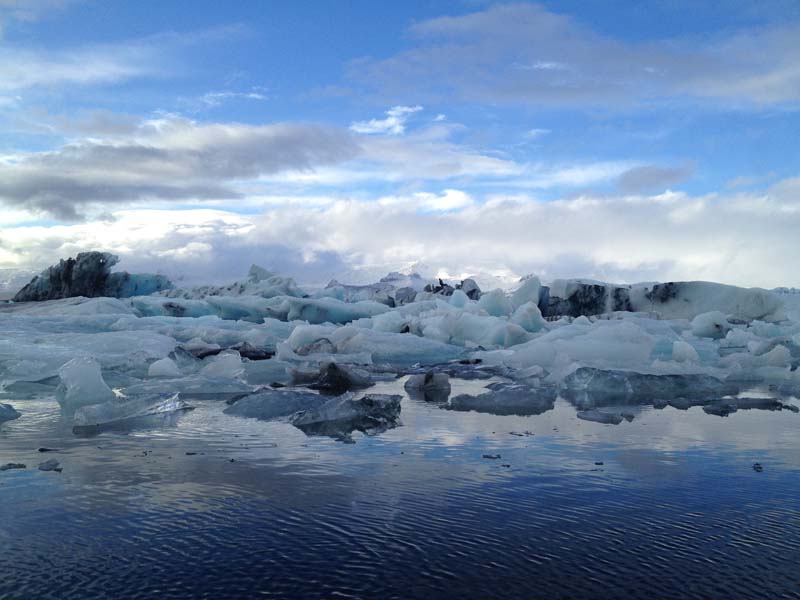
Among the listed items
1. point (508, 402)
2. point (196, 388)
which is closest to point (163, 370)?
point (196, 388)

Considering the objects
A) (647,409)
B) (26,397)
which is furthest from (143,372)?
(647,409)

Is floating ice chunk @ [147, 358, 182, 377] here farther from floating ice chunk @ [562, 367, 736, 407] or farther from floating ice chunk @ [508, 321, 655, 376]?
floating ice chunk @ [508, 321, 655, 376]

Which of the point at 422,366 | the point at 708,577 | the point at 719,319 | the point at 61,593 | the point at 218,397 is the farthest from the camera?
the point at 719,319

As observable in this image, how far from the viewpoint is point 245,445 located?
3.62 meters

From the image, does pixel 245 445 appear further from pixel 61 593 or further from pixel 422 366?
pixel 422 366

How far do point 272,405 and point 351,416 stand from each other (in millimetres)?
754

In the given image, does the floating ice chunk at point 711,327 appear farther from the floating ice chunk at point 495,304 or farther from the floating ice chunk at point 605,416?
the floating ice chunk at point 605,416

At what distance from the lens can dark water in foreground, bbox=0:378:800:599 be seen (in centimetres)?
179

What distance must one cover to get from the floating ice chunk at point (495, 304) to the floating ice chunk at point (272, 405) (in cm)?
1360

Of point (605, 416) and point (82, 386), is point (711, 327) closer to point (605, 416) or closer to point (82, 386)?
point (605, 416)

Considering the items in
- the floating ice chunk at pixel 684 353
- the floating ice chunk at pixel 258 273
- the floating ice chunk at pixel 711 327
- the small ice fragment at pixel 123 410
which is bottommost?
the small ice fragment at pixel 123 410

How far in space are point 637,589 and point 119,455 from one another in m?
2.54

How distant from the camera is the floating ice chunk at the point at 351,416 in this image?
4234mm

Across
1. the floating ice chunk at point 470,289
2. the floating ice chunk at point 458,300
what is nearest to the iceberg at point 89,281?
the floating ice chunk at point 470,289
